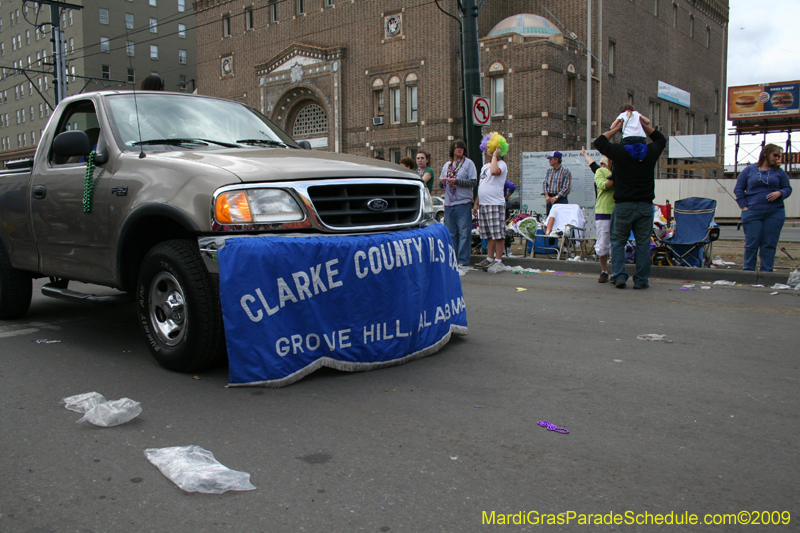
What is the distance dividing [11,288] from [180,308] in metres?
2.78

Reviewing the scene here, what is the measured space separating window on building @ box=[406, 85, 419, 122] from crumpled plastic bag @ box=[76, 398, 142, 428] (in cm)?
3353

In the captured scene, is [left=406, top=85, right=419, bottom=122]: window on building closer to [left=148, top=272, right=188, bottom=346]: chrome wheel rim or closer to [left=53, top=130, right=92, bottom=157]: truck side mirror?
[left=53, top=130, right=92, bottom=157]: truck side mirror

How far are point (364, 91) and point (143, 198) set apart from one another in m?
34.7

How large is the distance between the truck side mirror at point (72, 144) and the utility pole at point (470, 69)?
884 cm

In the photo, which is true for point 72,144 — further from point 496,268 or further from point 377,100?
point 377,100

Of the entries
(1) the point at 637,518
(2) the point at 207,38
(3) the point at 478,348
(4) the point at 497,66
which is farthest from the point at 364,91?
(1) the point at 637,518

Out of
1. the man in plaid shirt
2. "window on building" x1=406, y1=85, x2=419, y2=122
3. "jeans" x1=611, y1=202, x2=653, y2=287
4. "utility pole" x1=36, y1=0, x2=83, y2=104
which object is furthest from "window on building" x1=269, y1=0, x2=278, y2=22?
"jeans" x1=611, y1=202, x2=653, y2=287

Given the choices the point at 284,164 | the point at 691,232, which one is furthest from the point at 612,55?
the point at 284,164

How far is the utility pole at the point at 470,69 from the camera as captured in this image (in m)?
12.4

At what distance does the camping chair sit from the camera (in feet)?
31.2

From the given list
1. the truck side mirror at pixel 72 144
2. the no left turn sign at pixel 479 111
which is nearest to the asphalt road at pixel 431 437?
the truck side mirror at pixel 72 144

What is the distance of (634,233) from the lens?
8148 millimetres

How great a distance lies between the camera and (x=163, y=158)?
420cm

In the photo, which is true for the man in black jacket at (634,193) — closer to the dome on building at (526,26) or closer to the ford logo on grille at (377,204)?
the ford logo on grille at (377,204)
